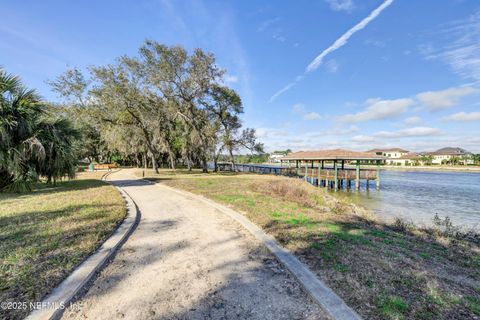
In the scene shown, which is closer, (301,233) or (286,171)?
(301,233)

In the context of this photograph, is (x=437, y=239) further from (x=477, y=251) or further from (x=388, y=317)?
(x=388, y=317)

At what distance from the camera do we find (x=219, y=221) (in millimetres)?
5660

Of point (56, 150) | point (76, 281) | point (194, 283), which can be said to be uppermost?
point (56, 150)

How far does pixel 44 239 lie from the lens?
393 cm

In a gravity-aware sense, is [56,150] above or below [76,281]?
above

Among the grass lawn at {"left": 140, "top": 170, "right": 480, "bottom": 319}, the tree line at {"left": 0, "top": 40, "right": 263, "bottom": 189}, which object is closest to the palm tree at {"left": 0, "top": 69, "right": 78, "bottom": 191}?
the tree line at {"left": 0, "top": 40, "right": 263, "bottom": 189}

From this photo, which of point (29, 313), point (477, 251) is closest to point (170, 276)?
point (29, 313)

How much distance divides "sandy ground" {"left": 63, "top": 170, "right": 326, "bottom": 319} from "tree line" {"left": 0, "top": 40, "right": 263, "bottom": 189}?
838 centimetres

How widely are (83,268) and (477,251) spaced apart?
7.38 metres

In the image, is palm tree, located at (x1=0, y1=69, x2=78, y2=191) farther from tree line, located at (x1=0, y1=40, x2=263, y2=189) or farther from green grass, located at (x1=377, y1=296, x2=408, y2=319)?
green grass, located at (x1=377, y1=296, x2=408, y2=319)

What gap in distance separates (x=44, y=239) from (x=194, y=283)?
303 centimetres

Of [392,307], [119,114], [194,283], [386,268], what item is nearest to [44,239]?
[194,283]

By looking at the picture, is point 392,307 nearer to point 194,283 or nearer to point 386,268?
point 386,268

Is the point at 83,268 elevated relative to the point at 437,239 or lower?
elevated
